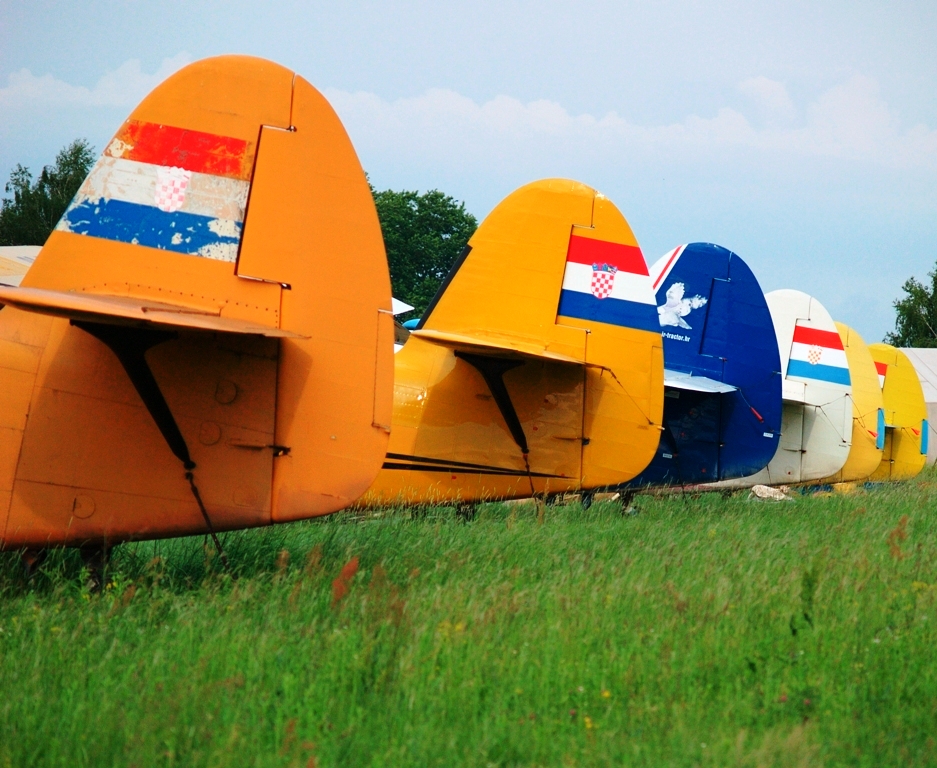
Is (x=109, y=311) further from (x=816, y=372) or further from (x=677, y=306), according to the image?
(x=816, y=372)

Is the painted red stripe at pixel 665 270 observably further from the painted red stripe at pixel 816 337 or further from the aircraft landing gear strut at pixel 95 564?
the aircraft landing gear strut at pixel 95 564

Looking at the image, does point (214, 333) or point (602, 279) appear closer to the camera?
point (214, 333)

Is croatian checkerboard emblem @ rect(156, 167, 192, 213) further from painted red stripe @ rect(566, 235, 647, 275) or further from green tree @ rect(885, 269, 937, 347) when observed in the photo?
green tree @ rect(885, 269, 937, 347)

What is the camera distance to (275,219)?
550cm

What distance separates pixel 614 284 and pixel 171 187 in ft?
16.0

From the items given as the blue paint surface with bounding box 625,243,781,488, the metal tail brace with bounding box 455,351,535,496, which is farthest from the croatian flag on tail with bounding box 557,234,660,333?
the blue paint surface with bounding box 625,243,781,488

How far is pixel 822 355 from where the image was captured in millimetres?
14469

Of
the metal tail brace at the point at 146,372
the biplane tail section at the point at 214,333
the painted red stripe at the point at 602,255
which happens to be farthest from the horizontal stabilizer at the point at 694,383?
the metal tail brace at the point at 146,372

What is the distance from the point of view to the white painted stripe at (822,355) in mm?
14453

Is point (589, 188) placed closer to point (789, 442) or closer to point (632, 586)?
point (632, 586)

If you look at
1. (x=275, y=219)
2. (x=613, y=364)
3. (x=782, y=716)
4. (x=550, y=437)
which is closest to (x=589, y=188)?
(x=613, y=364)

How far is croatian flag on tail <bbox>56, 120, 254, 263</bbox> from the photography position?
17.4 ft

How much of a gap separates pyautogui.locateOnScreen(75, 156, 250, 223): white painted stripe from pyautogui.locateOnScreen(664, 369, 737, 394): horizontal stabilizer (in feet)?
20.5

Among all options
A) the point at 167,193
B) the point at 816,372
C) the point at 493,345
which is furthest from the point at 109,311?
the point at 816,372
